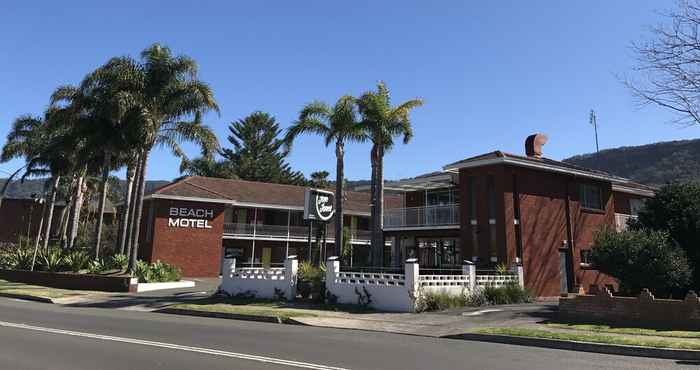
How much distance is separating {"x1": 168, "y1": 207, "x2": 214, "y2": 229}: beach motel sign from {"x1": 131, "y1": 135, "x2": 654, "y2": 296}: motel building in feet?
0.22

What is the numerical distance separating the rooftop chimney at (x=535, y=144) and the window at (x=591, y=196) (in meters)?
2.93

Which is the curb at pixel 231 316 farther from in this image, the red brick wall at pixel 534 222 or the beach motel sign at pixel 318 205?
the red brick wall at pixel 534 222

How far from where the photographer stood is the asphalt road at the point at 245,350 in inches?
326

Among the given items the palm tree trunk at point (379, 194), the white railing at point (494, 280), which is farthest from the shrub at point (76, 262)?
the white railing at point (494, 280)

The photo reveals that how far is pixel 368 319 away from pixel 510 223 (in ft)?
34.0

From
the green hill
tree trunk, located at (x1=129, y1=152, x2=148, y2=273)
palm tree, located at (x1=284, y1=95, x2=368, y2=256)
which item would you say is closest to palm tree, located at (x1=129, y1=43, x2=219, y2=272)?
tree trunk, located at (x1=129, y1=152, x2=148, y2=273)

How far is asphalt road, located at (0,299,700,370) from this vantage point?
827cm

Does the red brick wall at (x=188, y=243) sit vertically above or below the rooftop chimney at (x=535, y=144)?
below

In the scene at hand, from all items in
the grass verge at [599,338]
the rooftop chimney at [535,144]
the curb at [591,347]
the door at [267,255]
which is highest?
the rooftop chimney at [535,144]

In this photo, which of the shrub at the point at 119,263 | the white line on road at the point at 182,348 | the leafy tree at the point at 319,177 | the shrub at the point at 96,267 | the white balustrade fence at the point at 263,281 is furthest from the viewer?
the leafy tree at the point at 319,177

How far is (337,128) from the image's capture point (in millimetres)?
24031

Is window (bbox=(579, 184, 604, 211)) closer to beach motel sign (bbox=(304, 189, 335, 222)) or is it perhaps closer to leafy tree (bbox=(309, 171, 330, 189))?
beach motel sign (bbox=(304, 189, 335, 222))

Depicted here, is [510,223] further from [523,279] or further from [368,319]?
[368,319]

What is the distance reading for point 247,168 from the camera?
72.2m
